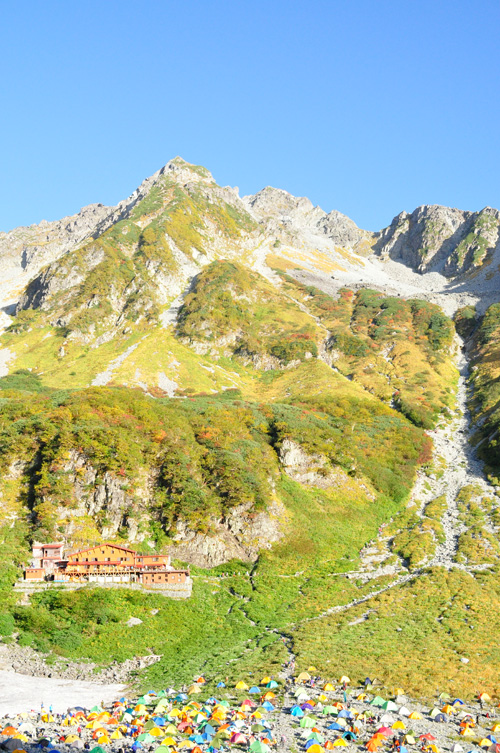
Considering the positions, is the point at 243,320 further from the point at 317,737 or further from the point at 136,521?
the point at 317,737

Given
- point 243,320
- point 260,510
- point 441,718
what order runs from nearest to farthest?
point 441,718
point 260,510
point 243,320

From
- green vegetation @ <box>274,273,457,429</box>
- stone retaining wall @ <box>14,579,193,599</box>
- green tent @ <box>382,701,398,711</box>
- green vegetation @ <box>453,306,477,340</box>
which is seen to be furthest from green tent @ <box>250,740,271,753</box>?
green vegetation @ <box>453,306,477,340</box>

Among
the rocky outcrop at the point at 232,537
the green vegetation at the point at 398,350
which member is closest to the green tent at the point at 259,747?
the rocky outcrop at the point at 232,537

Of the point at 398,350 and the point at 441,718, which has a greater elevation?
the point at 398,350

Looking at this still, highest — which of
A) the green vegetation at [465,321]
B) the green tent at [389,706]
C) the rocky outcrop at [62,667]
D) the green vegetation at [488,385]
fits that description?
the green vegetation at [465,321]

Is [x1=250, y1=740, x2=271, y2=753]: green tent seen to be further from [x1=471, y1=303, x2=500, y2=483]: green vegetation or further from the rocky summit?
[x1=471, y1=303, x2=500, y2=483]: green vegetation

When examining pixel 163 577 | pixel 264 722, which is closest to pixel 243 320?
pixel 163 577

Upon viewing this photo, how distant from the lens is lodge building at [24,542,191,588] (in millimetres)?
56581

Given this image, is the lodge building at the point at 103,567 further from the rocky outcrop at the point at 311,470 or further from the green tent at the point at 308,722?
the rocky outcrop at the point at 311,470

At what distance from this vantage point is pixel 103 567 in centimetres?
5784

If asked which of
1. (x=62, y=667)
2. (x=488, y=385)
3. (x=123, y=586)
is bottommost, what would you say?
(x=62, y=667)

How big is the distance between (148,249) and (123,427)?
130 meters

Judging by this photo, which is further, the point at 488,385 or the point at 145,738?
the point at 488,385

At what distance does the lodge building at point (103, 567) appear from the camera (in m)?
56.6
